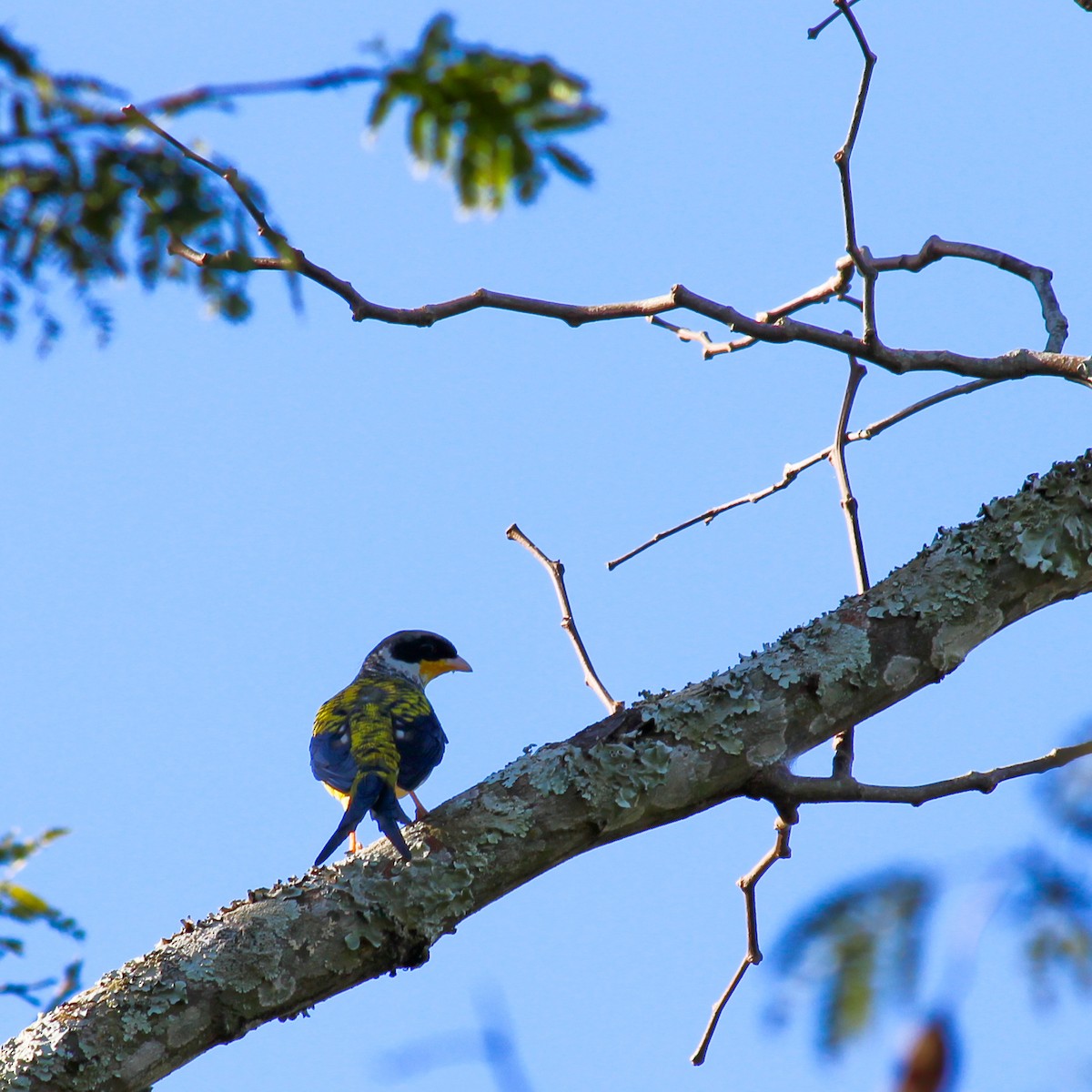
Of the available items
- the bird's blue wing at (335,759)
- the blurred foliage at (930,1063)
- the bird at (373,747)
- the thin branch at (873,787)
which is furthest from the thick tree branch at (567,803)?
the blurred foliage at (930,1063)

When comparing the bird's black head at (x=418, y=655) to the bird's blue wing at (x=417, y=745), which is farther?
the bird's black head at (x=418, y=655)

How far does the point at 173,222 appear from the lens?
2637 millimetres

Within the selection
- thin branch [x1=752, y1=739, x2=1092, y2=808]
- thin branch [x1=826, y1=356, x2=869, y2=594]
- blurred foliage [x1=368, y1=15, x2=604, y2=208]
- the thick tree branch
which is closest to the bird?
the thick tree branch

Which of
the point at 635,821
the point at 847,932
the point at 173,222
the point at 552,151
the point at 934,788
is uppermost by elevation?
the point at 173,222

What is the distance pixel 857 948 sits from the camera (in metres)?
1.94

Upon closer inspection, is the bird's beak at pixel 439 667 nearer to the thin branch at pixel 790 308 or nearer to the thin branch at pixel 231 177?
the thin branch at pixel 790 308

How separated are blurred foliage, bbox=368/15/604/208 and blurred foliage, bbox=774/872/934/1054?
138cm

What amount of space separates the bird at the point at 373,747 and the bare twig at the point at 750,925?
3.73ft

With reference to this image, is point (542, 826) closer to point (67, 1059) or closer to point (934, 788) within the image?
point (934, 788)

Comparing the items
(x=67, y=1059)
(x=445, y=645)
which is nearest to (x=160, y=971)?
(x=67, y=1059)

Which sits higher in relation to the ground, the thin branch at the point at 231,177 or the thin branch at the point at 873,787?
the thin branch at the point at 231,177

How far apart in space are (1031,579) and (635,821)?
1.47 m

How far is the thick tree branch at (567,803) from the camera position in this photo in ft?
10.9

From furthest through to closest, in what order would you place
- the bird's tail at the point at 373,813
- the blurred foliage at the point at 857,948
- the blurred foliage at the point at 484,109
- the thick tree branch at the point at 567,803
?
the bird's tail at the point at 373,813 < the thick tree branch at the point at 567,803 < the blurred foliage at the point at 484,109 < the blurred foliage at the point at 857,948
